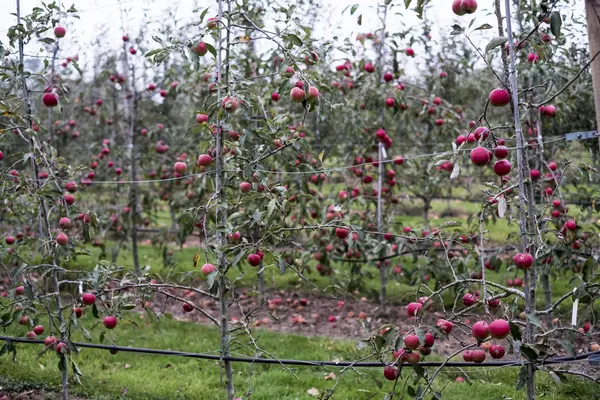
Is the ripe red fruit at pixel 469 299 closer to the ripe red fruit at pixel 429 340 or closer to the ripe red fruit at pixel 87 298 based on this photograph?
the ripe red fruit at pixel 429 340

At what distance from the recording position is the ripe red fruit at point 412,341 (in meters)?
2.18

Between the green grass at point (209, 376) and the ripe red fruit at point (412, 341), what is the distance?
1423 millimetres

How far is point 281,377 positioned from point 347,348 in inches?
29.5

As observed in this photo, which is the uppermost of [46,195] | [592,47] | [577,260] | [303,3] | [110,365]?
[303,3]

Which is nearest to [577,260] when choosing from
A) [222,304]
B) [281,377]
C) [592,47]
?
[281,377]

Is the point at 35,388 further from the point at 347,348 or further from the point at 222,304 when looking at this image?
the point at 347,348

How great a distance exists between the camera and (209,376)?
4.37 meters

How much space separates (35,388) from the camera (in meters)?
4.07

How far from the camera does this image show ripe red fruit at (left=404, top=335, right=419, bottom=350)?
7.14ft

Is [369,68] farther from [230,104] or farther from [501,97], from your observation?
[501,97]

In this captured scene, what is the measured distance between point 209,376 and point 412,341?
2.56m

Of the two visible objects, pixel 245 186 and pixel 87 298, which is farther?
pixel 245 186

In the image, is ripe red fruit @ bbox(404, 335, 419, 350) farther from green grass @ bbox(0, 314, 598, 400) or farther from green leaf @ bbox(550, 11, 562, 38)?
green grass @ bbox(0, 314, 598, 400)

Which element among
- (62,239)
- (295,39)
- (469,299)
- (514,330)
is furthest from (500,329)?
(62,239)
